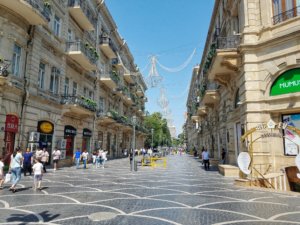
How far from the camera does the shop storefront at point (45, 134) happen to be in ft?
61.6

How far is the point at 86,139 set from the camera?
27188 millimetres

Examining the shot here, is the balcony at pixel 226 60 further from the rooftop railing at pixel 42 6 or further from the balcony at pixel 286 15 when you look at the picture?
the rooftop railing at pixel 42 6

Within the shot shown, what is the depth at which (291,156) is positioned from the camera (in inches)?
507

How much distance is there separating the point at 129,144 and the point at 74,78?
90.4ft

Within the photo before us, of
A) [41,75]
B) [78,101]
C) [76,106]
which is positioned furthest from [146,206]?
[78,101]

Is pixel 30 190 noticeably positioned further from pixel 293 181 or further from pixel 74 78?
pixel 74 78

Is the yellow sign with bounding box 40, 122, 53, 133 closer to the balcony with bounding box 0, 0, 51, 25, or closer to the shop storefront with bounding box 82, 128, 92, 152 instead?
the shop storefront with bounding box 82, 128, 92, 152

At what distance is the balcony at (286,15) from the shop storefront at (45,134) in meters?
16.7

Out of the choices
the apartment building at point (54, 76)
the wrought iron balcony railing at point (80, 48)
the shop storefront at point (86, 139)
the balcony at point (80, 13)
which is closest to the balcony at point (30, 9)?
the apartment building at point (54, 76)

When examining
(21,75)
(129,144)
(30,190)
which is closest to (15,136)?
(21,75)

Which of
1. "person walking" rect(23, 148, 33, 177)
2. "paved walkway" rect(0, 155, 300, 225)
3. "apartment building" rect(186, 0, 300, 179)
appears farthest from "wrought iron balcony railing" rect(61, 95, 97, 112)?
"apartment building" rect(186, 0, 300, 179)

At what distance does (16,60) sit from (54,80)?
472 cm

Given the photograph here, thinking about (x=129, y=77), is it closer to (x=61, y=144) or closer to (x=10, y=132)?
(x=61, y=144)

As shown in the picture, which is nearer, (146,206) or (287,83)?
(146,206)
